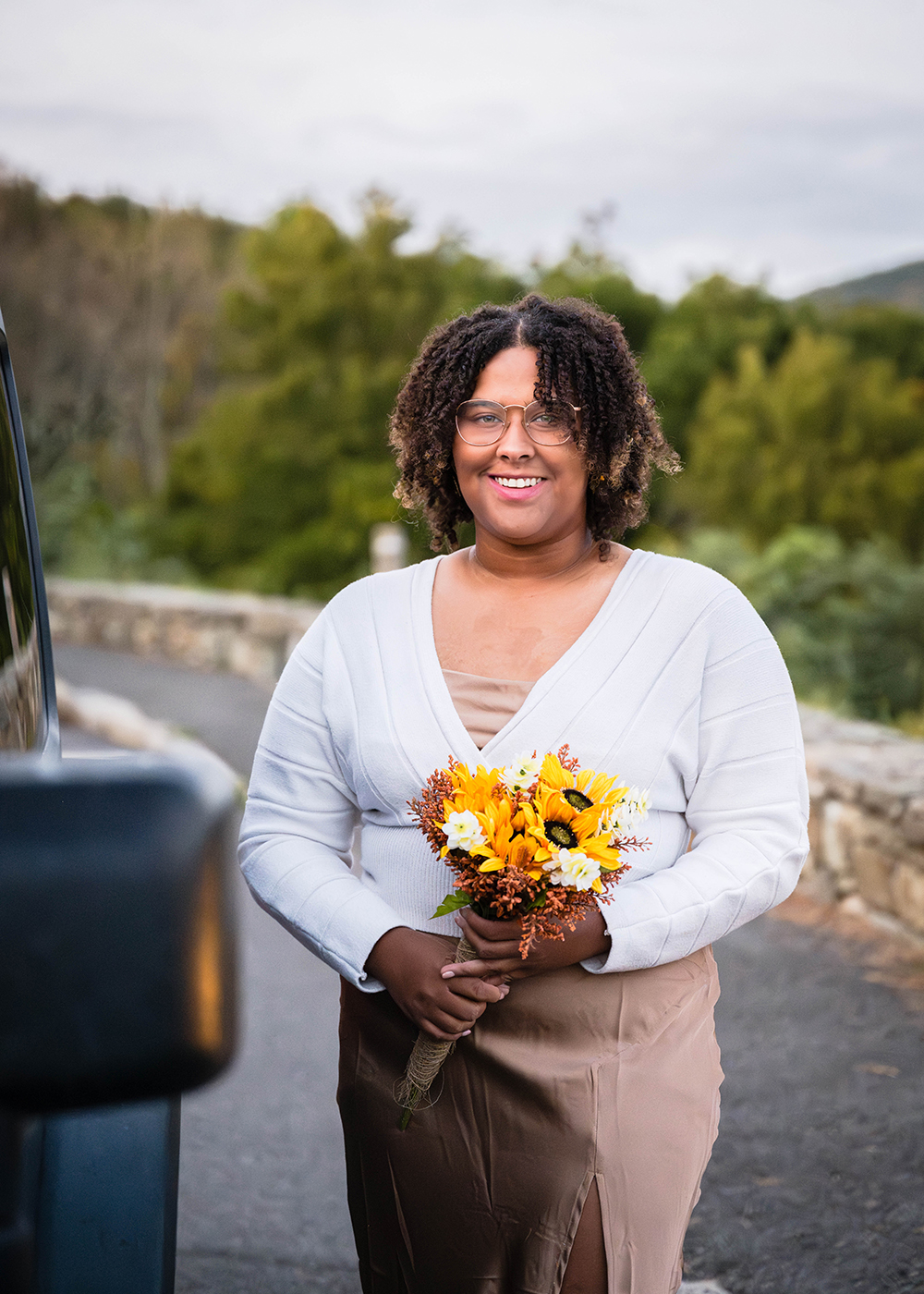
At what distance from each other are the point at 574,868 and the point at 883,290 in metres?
19.0

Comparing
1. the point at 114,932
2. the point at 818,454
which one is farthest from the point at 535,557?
the point at 818,454

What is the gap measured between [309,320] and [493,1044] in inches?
770

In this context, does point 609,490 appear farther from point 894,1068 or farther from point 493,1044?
point 894,1068

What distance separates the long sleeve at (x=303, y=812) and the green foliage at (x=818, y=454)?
37.9 feet

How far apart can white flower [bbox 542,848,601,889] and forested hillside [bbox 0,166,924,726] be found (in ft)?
25.0

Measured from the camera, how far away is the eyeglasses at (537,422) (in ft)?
7.19

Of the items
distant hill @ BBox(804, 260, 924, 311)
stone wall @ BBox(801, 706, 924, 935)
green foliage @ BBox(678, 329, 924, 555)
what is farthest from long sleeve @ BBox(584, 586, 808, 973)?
distant hill @ BBox(804, 260, 924, 311)

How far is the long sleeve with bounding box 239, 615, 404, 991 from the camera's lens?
2.12 m

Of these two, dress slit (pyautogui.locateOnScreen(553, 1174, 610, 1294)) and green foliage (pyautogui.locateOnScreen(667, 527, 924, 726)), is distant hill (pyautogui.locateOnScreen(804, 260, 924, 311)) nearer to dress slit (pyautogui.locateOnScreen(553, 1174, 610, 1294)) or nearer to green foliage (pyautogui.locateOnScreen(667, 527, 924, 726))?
green foliage (pyautogui.locateOnScreen(667, 527, 924, 726))

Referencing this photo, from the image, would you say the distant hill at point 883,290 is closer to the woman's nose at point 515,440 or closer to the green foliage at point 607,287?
the green foliage at point 607,287

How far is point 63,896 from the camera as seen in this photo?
2.72ft

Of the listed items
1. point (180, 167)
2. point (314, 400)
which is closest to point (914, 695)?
point (314, 400)

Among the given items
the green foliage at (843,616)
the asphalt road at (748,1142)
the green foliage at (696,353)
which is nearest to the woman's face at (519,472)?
the asphalt road at (748,1142)

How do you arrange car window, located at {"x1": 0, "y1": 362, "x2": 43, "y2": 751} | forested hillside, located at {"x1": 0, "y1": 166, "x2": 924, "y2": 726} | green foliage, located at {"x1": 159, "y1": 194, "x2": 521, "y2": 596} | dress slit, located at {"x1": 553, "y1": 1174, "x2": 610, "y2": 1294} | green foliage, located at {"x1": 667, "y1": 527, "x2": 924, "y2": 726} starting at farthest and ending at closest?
green foliage, located at {"x1": 159, "y1": 194, "x2": 521, "y2": 596}
forested hillside, located at {"x1": 0, "y1": 166, "x2": 924, "y2": 726}
green foliage, located at {"x1": 667, "y1": 527, "x2": 924, "y2": 726}
dress slit, located at {"x1": 553, "y1": 1174, "x2": 610, "y2": 1294}
car window, located at {"x1": 0, "y1": 362, "x2": 43, "y2": 751}
